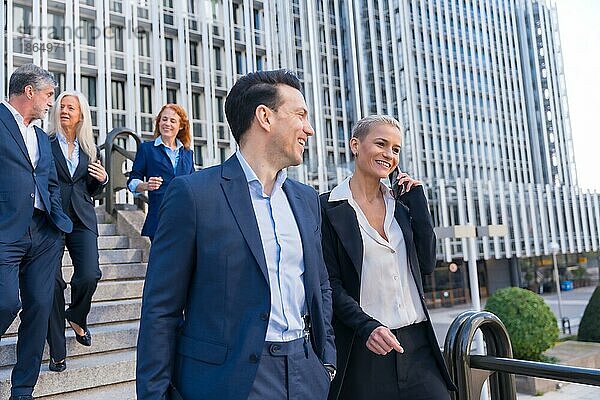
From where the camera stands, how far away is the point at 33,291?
272 centimetres

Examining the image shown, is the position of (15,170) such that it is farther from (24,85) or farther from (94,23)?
(94,23)

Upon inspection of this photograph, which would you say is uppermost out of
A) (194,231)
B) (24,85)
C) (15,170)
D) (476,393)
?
(24,85)

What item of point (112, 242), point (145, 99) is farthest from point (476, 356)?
point (145, 99)

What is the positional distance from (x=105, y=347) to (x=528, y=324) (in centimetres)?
1073

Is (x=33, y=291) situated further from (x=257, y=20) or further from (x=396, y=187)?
(x=257, y=20)

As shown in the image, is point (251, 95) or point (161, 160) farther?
point (161, 160)

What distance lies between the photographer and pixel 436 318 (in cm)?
2788

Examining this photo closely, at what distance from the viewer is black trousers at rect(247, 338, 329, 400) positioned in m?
1.45

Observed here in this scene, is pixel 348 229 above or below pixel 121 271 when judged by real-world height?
above

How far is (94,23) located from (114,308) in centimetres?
2294

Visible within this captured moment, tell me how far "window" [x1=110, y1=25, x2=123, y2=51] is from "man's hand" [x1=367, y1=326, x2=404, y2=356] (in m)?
25.2

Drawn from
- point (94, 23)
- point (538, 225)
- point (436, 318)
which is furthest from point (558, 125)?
point (94, 23)

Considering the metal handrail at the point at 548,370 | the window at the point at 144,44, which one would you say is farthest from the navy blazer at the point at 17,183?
the window at the point at 144,44

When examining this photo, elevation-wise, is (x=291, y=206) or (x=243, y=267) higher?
(x=291, y=206)
